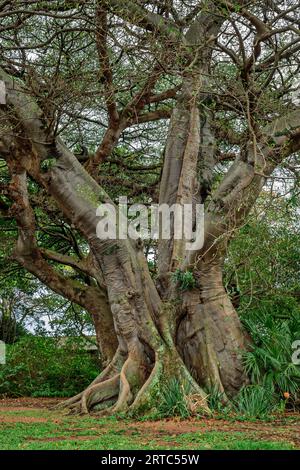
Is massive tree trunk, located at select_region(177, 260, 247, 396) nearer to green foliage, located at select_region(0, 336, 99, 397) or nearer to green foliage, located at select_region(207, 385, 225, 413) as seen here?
green foliage, located at select_region(207, 385, 225, 413)

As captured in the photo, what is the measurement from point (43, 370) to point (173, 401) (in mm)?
8173

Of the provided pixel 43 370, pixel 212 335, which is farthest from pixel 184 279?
pixel 43 370

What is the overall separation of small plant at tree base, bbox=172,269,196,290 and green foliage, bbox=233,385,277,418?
1784 millimetres

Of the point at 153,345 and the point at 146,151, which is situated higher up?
the point at 146,151

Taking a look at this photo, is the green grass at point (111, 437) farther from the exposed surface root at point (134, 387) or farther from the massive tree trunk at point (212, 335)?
the massive tree trunk at point (212, 335)

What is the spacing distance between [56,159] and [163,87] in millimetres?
3150

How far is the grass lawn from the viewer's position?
20.7ft

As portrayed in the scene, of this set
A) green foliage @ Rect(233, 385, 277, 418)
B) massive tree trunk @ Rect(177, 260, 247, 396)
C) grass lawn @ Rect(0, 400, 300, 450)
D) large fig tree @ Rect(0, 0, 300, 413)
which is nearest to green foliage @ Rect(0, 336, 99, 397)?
large fig tree @ Rect(0, 0, 300, 413)

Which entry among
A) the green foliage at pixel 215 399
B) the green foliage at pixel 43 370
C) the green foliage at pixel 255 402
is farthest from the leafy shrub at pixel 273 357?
the green foliage at pixel 43 370

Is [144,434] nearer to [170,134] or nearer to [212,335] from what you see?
[212,335]

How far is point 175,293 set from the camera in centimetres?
1059

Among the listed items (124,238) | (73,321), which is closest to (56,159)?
(124,238)
